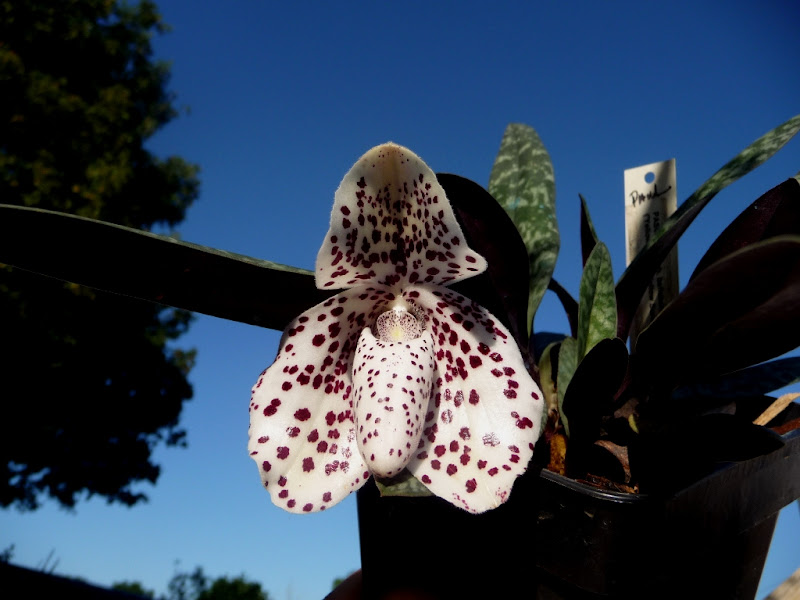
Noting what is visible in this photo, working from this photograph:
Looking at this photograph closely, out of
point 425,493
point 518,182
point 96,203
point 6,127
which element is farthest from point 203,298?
point 6,127

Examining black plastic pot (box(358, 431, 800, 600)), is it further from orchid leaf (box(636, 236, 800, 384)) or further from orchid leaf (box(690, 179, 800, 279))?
orchid leaf (box(690, 179, 800, 279))

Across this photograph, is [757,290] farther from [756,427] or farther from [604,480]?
[604,480]

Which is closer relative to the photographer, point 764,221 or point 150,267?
point 150,267

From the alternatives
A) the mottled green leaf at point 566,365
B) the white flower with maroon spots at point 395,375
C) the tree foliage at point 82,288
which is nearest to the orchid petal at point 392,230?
the white flower with maroon spots at point 395,375

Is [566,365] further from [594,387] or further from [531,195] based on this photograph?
[531,195]

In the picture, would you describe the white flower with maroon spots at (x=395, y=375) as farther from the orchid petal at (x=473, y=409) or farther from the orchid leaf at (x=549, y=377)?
the orchid leaf at (x=549, y=377)

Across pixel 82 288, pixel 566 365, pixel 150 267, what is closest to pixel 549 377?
pixel 566 365
